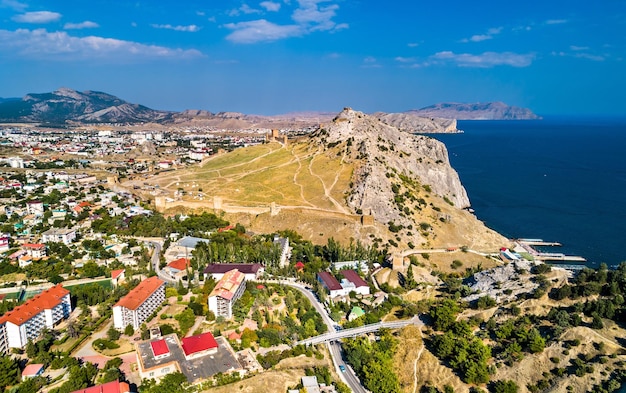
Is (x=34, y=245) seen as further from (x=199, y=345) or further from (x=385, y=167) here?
(x=385, y=167)

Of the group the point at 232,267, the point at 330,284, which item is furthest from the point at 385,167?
the point at 232,267

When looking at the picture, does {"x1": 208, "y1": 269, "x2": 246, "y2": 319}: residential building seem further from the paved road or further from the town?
the paved road

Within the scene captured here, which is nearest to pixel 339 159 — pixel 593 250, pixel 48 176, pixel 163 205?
pixel 163 205

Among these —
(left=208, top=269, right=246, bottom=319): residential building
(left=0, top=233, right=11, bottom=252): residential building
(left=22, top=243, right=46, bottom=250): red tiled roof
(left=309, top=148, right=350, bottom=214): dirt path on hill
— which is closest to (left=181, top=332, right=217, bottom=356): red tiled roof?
(left=208, top=269, right=246, bottom=319): residential building

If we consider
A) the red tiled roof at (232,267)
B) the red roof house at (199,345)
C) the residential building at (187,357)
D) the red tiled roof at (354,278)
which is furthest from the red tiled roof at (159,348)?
the red tiled roof at (354,278)

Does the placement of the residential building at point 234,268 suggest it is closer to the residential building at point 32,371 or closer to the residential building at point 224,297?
the residential building at point 224,297

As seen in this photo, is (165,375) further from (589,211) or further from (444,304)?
(589,211)
